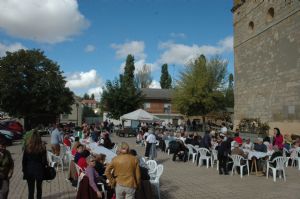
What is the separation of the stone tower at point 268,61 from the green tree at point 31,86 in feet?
64.3

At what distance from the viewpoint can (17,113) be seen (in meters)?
39.0

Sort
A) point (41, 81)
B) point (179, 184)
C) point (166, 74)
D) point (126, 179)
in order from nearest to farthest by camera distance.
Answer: point (126, 179), point (179, 184), point (41, 81), point (166, 74)

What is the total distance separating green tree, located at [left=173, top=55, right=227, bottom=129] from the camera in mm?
38625

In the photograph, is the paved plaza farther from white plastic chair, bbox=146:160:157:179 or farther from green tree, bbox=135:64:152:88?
green tree, bbox=135:64:152:88

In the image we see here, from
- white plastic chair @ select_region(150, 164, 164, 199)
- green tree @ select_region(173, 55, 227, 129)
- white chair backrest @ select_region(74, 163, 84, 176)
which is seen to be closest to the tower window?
green tree @ select_region(173, 55, 227, 129)

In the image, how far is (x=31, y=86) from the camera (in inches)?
1500

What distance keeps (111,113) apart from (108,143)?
101 feet

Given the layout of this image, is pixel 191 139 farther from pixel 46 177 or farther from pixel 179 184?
pixel 46 177

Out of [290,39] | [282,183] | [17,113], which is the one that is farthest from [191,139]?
[17,113]

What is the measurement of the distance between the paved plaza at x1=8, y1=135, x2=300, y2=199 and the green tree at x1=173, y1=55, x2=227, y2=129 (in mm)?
25210

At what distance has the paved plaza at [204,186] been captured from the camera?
933 centimetres

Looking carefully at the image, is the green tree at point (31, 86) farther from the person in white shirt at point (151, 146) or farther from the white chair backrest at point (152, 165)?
the white chair backrest at point (152, 165)

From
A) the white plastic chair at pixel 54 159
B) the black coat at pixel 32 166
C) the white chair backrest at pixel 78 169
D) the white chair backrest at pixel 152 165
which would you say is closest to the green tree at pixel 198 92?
the white plastic chair at pixel 54 159

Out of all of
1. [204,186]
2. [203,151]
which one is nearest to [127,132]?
[203,151]
